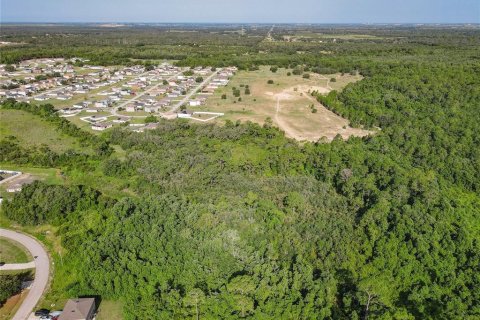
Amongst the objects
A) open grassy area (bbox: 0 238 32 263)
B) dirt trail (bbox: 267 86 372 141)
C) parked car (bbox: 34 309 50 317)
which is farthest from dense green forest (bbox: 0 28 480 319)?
dirt trail (bbox: 267 86 372 141)

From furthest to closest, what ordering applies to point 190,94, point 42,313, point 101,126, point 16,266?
point 190,94, point 101,126, point 16,266, point 42,313

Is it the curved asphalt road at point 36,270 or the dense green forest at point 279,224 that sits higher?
the dense green forest at point 279,224

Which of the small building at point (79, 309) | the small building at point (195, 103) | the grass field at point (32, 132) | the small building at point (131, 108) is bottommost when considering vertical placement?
the small building at point (79, 309)

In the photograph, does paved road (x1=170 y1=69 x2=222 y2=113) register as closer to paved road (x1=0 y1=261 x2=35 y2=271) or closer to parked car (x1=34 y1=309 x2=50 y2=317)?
paved road (x1=0 y1=261 x2=35 y2=271)

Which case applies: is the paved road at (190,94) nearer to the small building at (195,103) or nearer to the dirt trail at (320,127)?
the small building at (195,103)

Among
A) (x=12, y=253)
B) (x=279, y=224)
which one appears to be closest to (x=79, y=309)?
(x=12, y=253)

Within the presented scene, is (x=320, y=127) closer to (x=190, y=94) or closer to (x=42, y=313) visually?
(x=190, y=94)

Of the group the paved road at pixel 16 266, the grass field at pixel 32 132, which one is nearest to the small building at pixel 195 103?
the grass field at pixel 32 132
